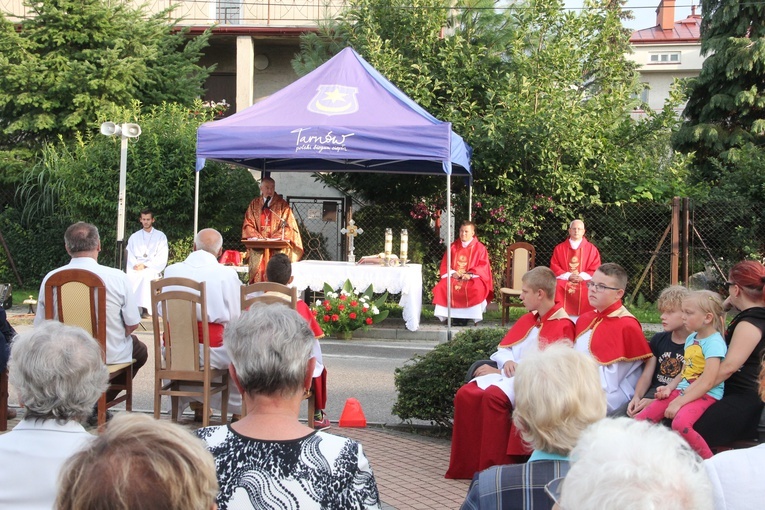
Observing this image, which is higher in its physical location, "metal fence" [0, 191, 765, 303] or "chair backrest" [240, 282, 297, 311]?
"metal fence" [0, 191, 765, 303]

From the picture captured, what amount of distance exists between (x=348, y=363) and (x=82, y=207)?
8.34 m

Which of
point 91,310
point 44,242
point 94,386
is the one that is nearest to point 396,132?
point 91,310

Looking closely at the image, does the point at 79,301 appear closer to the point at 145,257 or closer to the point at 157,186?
the point at 145,257

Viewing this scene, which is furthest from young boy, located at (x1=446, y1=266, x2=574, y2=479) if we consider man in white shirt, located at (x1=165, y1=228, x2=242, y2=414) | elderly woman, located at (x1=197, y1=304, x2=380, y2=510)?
elderly woman, located at (x1=197, y1=304, x2=380, y2=510)

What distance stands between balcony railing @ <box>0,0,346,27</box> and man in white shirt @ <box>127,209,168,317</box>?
31.2 feet

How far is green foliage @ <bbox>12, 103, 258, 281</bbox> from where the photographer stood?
15961 millimetres

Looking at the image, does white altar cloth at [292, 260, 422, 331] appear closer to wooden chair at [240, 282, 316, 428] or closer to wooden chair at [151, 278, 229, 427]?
wooden chair at [240, 282, 316, 428]

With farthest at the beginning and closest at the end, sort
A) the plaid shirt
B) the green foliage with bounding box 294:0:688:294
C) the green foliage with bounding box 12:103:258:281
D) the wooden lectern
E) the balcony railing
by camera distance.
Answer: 1. the balcony railing
2. the green foliage with bounding box 12:103:258:281
3. the green foliage with bounding box 294:0:688:294
4. the wooden lectern
5. the plaid shirt

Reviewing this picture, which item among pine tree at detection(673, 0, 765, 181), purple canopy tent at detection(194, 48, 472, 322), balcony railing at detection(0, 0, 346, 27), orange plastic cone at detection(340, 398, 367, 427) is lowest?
orange plastic cone at detection(340, 398, 367, 427)

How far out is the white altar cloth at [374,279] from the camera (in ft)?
39.9

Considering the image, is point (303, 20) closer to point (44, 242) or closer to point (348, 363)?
point (44, 242)

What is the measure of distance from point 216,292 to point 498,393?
2.55 metres

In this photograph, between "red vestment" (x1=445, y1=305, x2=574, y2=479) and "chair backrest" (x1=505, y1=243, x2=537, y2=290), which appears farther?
"chair backrest" (x1=505, y1=243, x2=537, y2=290)

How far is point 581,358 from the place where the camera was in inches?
119
